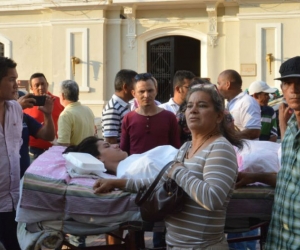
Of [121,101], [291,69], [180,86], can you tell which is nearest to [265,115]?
[180,86]

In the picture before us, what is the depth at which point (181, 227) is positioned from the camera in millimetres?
3375

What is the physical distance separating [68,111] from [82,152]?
8.75 feet

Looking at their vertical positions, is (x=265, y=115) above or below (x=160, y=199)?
above

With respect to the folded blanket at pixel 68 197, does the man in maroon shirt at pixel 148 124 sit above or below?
above

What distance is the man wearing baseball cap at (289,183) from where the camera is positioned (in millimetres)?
3178

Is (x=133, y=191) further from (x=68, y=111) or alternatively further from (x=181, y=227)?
(x=68, y=111)

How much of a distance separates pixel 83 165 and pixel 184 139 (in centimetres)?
231

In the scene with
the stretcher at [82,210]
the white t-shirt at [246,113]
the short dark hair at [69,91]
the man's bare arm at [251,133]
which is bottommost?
the stretcher at [82,210]

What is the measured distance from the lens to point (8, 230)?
4.61m

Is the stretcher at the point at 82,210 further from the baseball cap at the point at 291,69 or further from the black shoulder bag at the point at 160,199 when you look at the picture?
the baseball cap at the point at 291,69

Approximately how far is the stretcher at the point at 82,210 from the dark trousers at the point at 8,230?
0.67m

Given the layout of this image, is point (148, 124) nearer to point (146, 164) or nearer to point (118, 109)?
point (118, 109)

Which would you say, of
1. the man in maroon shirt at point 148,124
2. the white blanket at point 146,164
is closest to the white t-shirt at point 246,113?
the man in maroon shirt at point 148,124

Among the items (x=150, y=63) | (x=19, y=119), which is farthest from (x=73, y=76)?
(x=19, y=119)
